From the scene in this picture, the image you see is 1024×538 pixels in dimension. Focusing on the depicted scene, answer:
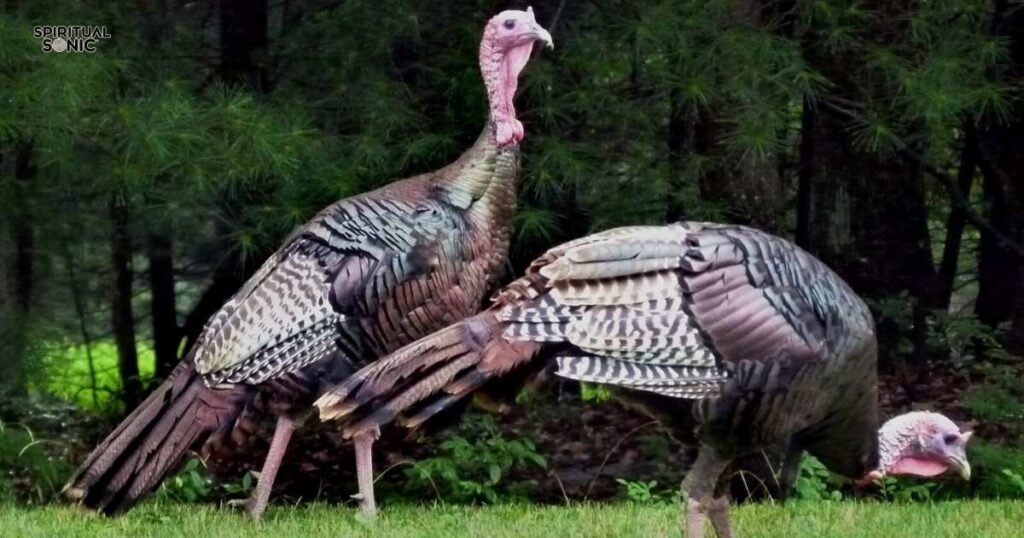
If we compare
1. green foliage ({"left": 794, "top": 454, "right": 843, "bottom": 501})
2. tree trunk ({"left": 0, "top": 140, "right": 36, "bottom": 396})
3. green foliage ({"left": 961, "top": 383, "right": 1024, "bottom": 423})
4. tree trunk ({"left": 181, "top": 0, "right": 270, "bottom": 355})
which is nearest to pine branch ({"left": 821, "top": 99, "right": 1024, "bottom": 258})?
green foliage ({"left": 961, "top": 383, "right": 1024, "bottom": 423})

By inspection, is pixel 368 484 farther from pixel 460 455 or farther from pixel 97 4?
pixel 97 4

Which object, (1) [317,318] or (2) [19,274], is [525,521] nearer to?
(1) [317,318]

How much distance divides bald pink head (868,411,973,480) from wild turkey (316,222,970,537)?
33 cm

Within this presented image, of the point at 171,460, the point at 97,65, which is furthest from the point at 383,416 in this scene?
the point at 97,65

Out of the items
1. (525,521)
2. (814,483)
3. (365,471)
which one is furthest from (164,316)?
(814,483)

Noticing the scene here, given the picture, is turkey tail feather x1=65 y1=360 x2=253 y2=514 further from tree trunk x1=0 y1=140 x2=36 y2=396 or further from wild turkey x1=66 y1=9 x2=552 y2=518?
tree trunk x1=0 y1=140 x2=36 y2=396

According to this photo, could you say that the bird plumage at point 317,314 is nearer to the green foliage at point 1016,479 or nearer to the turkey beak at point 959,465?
the turkey beak at point 959,465

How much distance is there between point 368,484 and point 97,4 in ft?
7.42

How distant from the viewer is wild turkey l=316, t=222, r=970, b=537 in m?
4.32

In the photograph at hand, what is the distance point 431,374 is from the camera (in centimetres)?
442

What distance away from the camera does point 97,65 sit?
5.55 metres

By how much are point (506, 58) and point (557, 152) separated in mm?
451

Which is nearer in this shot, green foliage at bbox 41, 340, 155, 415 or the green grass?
the green grass

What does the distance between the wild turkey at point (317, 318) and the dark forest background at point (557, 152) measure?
464 mm
